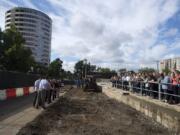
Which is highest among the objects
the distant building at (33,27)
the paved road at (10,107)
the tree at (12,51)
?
the distant building at (33,27)

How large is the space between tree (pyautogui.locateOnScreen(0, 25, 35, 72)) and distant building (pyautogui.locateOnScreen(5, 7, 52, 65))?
A: 11283 centimetres

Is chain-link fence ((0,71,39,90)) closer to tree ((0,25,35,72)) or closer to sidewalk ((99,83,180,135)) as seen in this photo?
sidewalk ((99,83,180,135))

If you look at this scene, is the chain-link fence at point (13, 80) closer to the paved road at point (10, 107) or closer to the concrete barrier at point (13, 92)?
the concrete barrier at point (13, 92)

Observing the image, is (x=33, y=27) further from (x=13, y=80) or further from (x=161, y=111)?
(x=161, y=111)

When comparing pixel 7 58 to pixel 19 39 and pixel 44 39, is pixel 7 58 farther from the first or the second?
pixel 44 39

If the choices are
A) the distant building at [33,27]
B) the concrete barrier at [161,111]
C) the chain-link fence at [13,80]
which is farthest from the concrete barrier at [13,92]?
the distant building at [33,27]

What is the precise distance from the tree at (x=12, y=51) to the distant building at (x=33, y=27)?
112830 mm

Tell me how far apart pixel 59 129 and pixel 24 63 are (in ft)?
159

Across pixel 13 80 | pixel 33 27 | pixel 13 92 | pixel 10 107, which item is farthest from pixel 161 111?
pixel 33 27

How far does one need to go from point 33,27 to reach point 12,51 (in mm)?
133151

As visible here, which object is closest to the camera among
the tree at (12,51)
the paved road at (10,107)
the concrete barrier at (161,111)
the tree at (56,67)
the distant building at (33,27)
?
the concrete barrier at (161,111)

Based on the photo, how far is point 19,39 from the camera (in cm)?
5794

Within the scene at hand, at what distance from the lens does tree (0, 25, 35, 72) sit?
5519cm

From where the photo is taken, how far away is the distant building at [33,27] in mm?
176675
